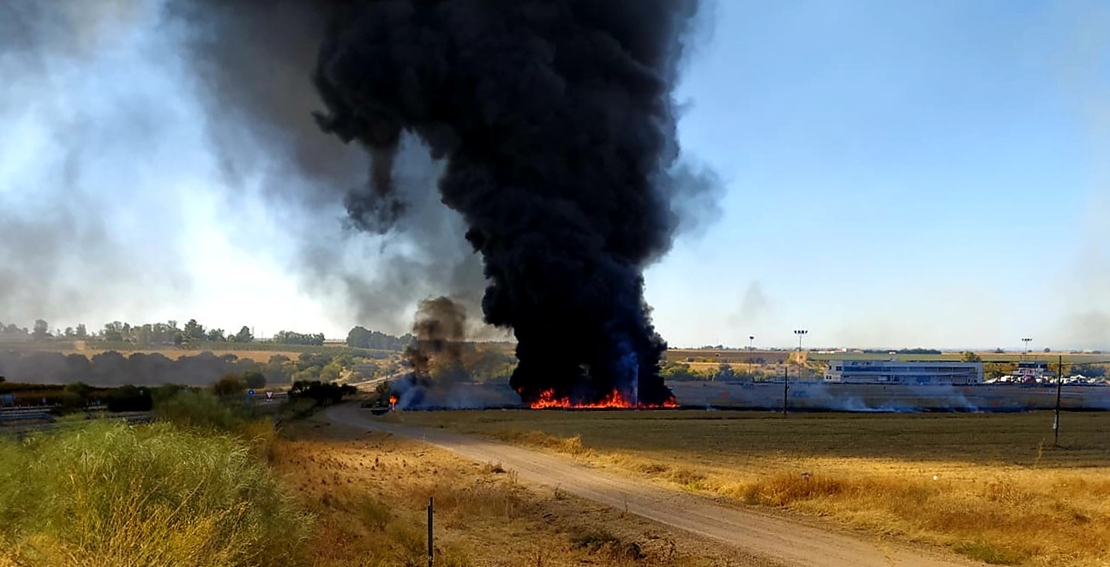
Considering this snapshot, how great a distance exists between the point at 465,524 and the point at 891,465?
2357 centimetres

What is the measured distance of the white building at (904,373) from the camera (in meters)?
162

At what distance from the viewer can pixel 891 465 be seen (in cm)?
3216

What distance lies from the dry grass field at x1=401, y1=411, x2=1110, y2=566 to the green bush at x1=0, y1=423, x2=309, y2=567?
13376mm

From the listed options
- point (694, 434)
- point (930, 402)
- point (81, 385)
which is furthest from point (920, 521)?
point (930, 402)

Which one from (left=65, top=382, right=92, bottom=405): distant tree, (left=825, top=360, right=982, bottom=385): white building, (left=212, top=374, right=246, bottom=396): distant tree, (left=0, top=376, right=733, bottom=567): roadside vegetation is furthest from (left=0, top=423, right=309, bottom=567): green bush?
(left=825, top=360, right=982, bottom=385): white building

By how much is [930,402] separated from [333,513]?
96.4 m

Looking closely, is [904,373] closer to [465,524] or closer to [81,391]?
[81,391]

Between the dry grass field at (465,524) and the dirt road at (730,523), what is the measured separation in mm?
800

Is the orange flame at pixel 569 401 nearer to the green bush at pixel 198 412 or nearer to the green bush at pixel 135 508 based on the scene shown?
the green bush at pixel 198 412

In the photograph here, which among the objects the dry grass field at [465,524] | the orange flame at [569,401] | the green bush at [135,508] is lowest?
Answer: the orange flame at [569,401]

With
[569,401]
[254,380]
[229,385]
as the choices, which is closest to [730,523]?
[569,401]

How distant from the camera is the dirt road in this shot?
13.6 metres

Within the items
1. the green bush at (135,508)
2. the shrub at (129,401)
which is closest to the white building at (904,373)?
the shrub at (129,401)

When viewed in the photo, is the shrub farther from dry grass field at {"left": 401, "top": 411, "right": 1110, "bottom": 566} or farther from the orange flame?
the orange flame
